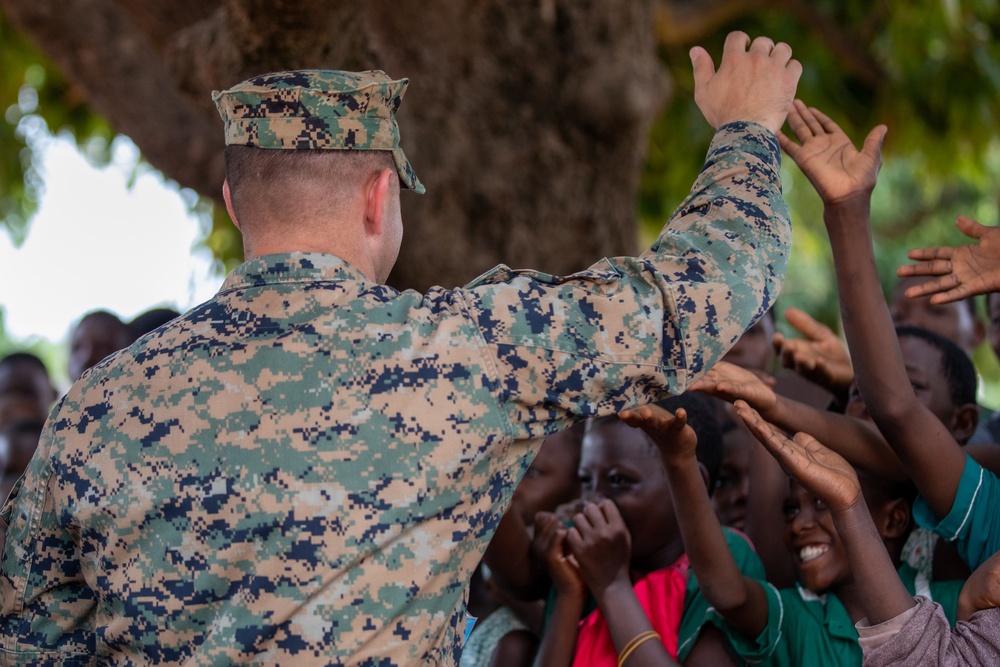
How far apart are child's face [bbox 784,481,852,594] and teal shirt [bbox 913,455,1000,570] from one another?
23 centimetres

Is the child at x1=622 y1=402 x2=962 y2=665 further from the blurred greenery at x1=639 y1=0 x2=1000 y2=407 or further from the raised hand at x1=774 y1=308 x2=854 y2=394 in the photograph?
the blurred greenery at x1=639 y1=0 x2=1000 y2=407

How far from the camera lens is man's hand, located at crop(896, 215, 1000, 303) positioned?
94.6 inches

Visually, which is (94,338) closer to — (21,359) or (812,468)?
(21,359)

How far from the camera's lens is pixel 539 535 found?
2.71m

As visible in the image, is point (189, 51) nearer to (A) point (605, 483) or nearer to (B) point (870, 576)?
(A) point (605, 483)

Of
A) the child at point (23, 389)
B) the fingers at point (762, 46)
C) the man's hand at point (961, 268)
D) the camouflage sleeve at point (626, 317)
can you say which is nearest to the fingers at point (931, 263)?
the man's hand at point (961, 268)

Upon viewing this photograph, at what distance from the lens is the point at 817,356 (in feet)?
9.96

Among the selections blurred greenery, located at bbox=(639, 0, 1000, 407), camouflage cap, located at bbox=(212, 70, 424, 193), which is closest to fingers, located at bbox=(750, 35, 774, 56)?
camouflage cap, located at bbox=(212, 70, 424, 193)

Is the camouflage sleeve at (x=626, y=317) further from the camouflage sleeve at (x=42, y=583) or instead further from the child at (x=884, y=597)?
the camouflage sleeve at (x=42, y=583)

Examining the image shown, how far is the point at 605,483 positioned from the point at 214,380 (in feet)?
4.71

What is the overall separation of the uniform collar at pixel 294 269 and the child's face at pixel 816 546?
1.32m

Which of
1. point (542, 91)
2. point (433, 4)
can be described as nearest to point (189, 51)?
point (433, 4)

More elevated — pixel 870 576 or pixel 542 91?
pixel 542 91

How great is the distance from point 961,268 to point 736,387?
0.57 metres
